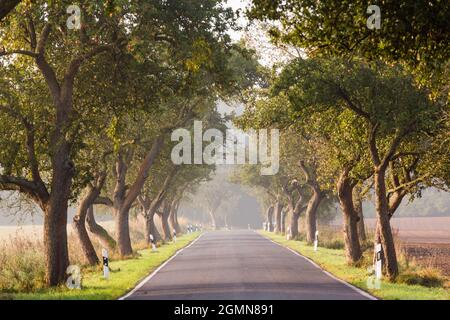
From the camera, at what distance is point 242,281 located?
19.1 m

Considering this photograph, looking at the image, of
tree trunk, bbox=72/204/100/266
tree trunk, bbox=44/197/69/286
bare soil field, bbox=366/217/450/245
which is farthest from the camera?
bare soil field, bbox=366/217/450/245

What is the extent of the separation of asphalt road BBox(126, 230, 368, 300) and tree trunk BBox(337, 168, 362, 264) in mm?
1744

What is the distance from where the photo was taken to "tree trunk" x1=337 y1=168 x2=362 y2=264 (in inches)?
1070

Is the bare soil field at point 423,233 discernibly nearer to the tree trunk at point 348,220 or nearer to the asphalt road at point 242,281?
the tree trunk at point 348,220

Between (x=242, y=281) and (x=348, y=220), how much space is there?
33.2ft

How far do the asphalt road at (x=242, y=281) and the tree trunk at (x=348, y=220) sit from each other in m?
1.74

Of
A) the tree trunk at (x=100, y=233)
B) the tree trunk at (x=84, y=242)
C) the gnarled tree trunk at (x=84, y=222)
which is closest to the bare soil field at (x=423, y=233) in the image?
the tree trunk at (x=100, y=233)

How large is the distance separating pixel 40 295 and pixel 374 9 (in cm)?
989

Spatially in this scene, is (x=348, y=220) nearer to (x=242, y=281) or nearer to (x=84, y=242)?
(x=242, y=281)

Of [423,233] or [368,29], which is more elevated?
[368,29]

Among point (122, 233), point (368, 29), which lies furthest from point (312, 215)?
point (368, 29)

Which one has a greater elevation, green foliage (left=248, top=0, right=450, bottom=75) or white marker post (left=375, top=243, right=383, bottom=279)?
green foliage (left=248, top=0, right=450, bottom=75)

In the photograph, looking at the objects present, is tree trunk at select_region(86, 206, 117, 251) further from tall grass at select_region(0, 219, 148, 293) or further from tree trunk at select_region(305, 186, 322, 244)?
tree trunk at select_region(305, 186, 322, 244)

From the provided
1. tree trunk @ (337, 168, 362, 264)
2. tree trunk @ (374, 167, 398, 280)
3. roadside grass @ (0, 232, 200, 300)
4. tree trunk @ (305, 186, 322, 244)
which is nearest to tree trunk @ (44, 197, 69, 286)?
roadside grass @ (0, 232, 200, 300)
